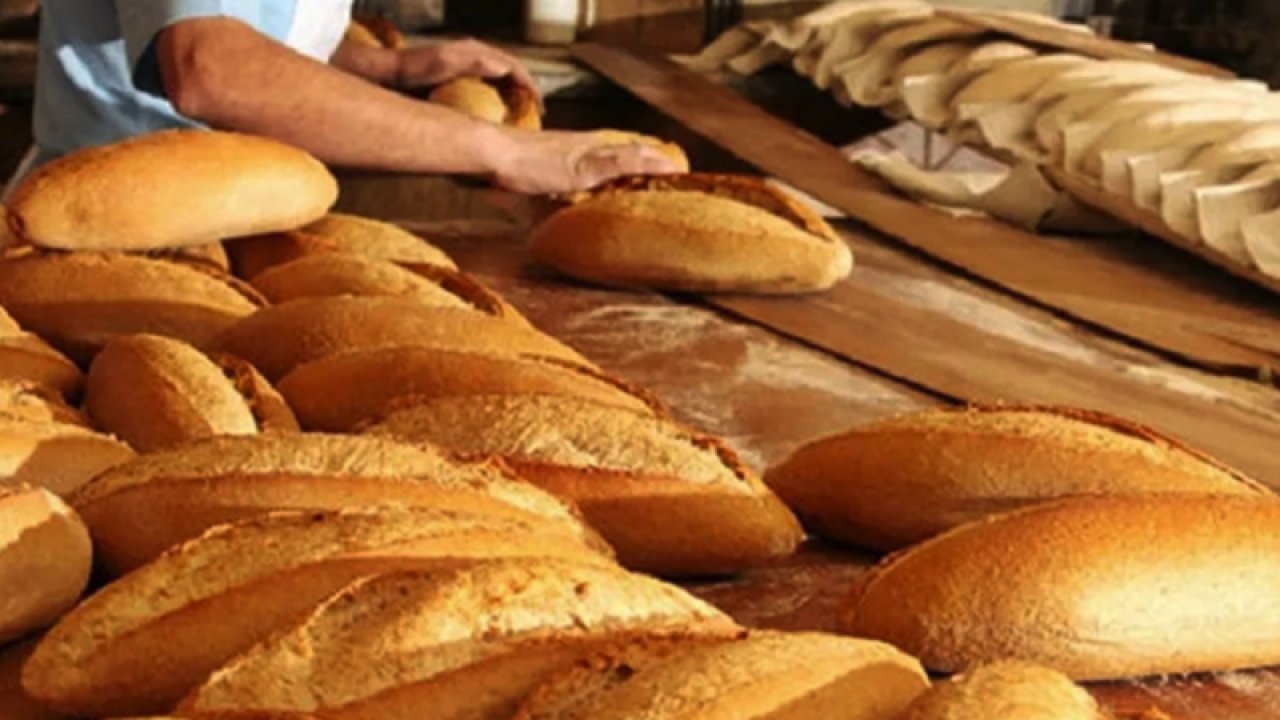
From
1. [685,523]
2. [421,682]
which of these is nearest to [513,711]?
[421,682]

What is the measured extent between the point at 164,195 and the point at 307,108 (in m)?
0.86

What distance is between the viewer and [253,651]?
0.89 meters

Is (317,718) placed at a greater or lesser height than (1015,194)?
greater

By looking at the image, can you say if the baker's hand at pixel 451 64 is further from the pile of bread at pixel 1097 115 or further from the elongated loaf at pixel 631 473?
the elongated loaf at pixel 631 473

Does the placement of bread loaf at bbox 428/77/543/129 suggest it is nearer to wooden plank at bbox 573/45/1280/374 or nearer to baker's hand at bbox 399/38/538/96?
baker's hand at bbox 399/38/538/96

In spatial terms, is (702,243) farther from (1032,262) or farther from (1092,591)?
(1092,591)

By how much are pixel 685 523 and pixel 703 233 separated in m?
0.94

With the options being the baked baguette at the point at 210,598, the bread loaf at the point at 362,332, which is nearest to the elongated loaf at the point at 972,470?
the bread loaf at the point at 362,332

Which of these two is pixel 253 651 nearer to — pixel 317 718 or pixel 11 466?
pixel 317 718

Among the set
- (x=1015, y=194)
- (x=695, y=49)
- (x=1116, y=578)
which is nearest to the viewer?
(x=1116, y=578)

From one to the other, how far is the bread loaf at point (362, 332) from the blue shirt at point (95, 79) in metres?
1.24

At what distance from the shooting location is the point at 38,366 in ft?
4.82

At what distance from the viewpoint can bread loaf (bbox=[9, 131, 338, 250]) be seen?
1.80m

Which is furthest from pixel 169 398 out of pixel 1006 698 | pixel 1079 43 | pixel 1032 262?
pixel 1079 43
